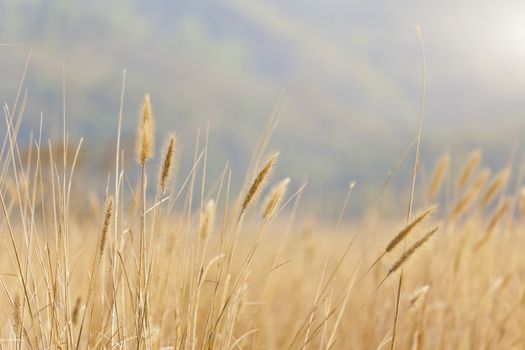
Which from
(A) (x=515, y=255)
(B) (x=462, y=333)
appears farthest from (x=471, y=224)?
(A) (x=515, y=255)

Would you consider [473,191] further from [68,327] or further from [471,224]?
[68,327]

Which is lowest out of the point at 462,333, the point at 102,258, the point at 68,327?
the point at 462,333

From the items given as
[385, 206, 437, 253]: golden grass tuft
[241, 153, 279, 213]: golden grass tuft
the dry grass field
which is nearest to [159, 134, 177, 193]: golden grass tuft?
the dry grass field

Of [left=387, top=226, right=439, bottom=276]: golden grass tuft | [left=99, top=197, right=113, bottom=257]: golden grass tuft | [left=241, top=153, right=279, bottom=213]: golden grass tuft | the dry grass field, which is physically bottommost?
the dry grass field

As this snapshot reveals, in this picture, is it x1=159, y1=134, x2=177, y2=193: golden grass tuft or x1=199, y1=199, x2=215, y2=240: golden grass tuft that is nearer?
x1=159, y1=134, x2=177, y2=193: golden grass tuft

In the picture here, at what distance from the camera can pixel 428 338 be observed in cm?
221

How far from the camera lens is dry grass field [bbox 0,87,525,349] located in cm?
112

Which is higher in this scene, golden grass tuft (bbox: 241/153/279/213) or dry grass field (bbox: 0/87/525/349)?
golden grass tuft (bbox: 241/153/279/213)

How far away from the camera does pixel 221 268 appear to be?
113cm

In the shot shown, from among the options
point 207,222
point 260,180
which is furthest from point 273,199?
point 207,222

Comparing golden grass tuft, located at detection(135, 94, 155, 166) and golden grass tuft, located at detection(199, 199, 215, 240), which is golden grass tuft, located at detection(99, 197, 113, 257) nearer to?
golden grass tuft, located at detection(135, 94, 155, 166)

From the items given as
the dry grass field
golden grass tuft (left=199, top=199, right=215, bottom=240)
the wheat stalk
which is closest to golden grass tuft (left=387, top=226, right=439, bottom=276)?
the dry grass field

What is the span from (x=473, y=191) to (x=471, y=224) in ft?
0.44

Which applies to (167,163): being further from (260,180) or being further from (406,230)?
(406,230)
